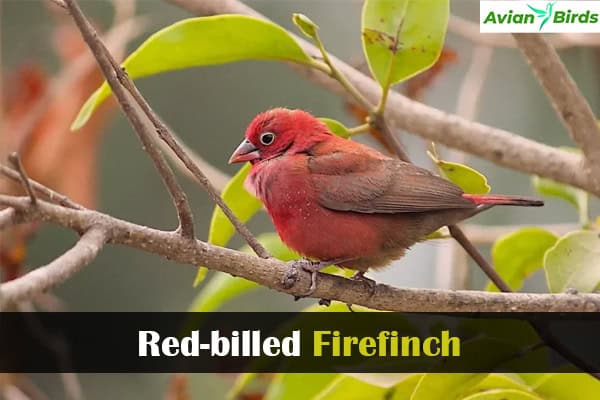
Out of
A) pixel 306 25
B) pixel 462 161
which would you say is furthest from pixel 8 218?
pixel 462 161

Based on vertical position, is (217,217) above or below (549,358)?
above

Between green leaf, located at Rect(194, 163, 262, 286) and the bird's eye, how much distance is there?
0.53 feet

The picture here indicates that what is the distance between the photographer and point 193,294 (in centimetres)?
443

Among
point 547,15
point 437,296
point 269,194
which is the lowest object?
point 437,296

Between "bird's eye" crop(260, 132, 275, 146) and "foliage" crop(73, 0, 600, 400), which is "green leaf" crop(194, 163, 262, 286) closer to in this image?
"foliage" crop(73, 0, 600, 400)

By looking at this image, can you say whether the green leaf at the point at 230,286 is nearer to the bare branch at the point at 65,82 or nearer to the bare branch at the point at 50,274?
the bare branch at the point at 50,274

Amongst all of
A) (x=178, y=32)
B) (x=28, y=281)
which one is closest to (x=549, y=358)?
(x=178, y=32)

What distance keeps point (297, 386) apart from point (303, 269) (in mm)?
444

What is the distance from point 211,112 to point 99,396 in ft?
4.66

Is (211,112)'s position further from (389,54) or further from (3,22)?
(389,54)

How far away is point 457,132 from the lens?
2.03 m

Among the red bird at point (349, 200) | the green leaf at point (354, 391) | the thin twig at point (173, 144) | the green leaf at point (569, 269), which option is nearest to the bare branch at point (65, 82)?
the red bird at point (349, 200)

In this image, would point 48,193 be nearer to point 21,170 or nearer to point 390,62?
point 21,170

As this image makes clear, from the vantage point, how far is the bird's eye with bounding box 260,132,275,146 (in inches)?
80.4
